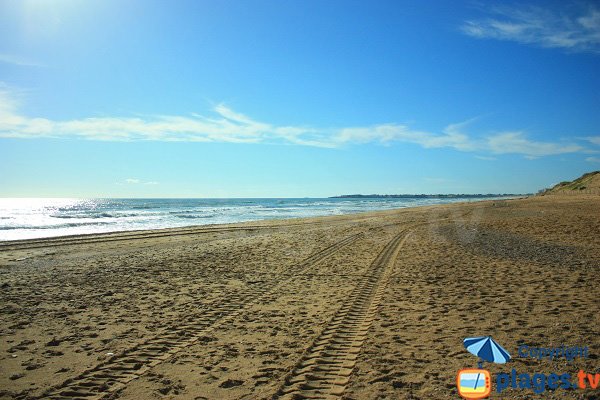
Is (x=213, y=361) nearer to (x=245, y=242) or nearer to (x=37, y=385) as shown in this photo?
(x=37, y=385)

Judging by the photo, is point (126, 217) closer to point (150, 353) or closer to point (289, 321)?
point (289, 321)

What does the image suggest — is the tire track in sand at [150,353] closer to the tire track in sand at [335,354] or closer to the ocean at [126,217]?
the tire track in sand at [335,354]

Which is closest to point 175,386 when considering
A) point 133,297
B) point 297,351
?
point 297,351

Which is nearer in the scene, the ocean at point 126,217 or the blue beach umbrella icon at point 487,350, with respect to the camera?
the blue beach umbrella icon at point 487,350

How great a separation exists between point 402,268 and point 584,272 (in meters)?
4.76

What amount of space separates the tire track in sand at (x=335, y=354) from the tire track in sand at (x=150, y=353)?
2035 mm

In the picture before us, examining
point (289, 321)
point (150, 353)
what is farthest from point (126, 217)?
point (150, 353)

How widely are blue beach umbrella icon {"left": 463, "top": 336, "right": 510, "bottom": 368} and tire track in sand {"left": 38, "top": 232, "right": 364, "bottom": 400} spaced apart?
4.28 meters

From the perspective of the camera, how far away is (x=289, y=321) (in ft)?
23.5

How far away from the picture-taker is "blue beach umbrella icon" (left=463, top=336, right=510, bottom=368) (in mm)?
5031

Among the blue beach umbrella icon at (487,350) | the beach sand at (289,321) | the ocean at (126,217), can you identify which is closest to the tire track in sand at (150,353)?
the beach sand at (289,321)

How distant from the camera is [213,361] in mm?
5500

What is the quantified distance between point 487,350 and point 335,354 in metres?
2.12

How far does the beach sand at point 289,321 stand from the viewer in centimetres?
485
